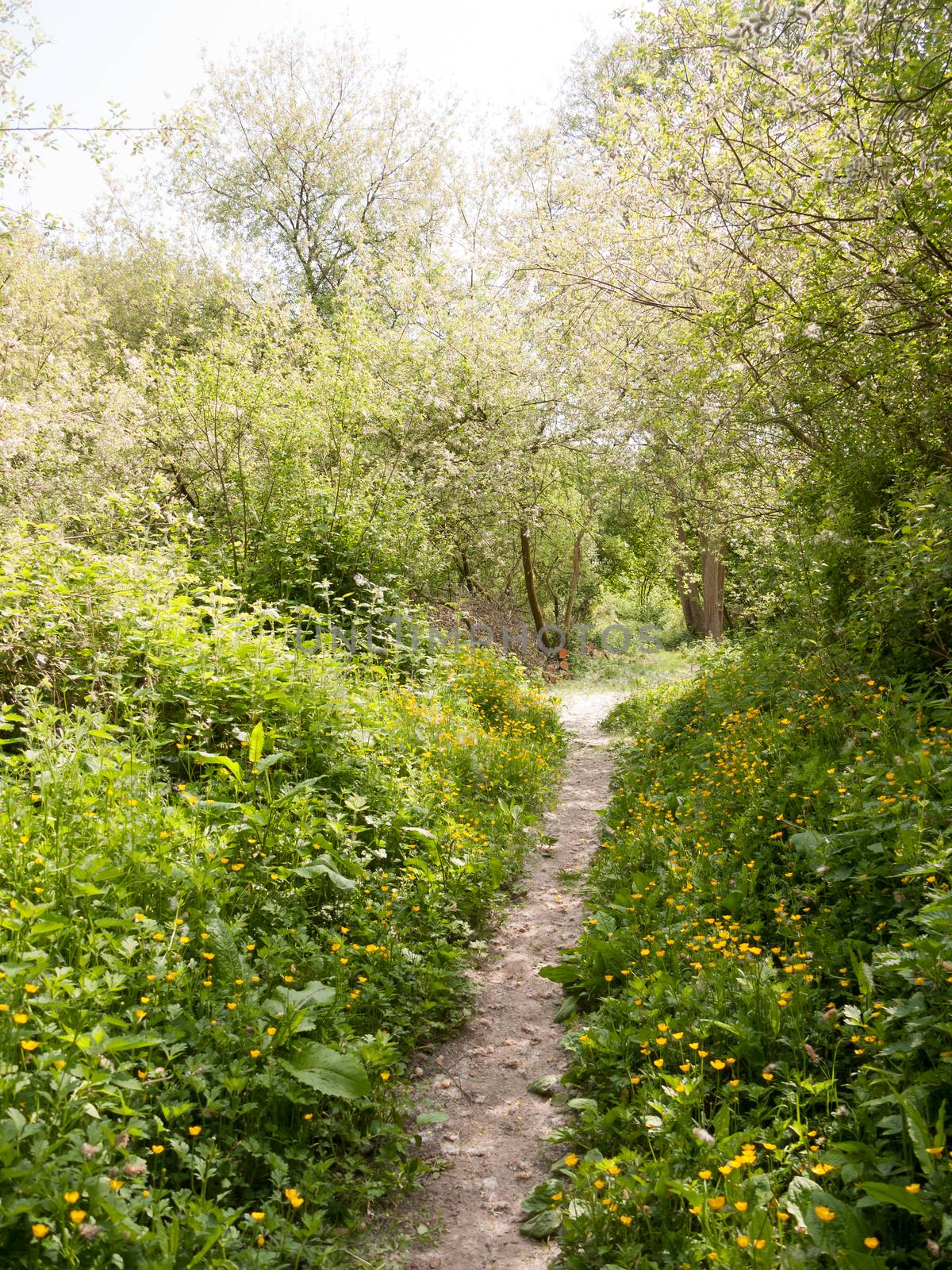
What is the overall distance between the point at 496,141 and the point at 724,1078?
20558 millimetres

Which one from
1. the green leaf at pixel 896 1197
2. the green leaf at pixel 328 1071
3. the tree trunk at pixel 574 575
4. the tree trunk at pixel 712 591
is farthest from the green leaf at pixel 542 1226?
the tree trunk at pixel 574 575

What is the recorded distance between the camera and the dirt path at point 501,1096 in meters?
2.94

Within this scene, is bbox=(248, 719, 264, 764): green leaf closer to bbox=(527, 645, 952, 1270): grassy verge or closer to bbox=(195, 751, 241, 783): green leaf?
bbox=(195, 751, 241, 783): green leaf

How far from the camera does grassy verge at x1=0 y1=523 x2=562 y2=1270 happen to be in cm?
251

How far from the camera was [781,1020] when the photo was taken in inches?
131

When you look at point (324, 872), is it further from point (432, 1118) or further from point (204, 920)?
point (432, 1118)

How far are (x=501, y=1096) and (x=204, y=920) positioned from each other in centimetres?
169

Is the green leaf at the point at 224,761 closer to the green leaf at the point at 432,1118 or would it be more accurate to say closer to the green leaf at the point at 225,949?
the green leaf at the point at 225,949

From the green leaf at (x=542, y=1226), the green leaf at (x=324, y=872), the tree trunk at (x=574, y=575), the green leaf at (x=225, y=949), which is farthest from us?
the tree trunk at (x=574, y=575)

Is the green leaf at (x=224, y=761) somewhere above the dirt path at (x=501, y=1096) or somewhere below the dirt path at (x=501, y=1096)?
above

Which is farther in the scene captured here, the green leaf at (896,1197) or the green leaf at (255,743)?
the green leaf at (255,743)

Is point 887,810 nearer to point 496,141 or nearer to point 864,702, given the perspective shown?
point 864,702

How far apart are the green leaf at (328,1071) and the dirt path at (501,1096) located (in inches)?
19.8

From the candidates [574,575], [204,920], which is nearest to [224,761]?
[204,920]
